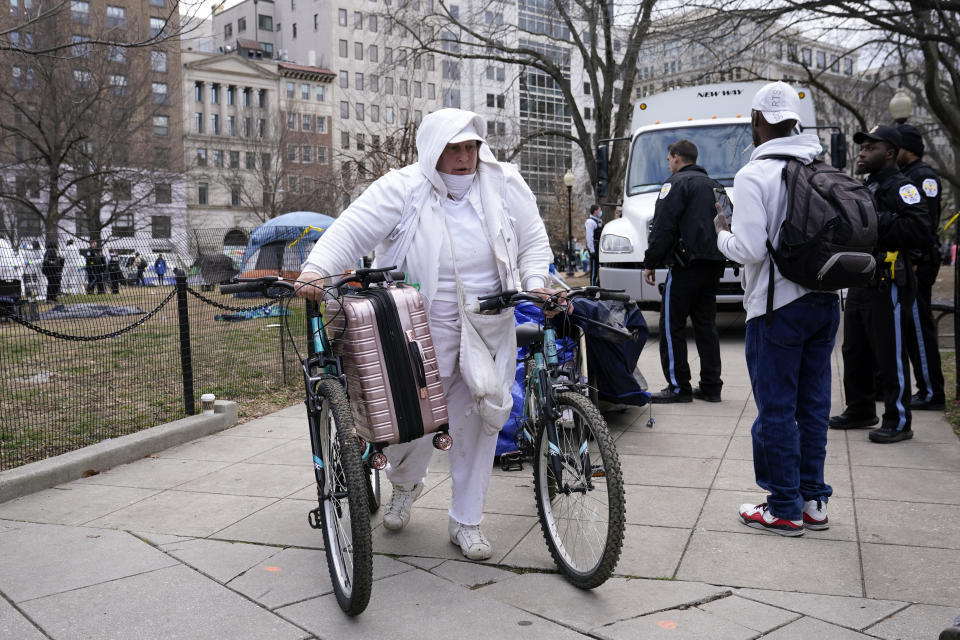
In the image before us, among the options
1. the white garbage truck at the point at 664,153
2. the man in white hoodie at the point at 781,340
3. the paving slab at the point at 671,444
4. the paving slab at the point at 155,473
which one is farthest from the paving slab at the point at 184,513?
the white garbage truck at the point at 664,153

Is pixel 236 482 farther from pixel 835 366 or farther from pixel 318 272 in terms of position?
pixel 835 366

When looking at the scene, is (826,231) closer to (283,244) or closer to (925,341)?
(925,341)

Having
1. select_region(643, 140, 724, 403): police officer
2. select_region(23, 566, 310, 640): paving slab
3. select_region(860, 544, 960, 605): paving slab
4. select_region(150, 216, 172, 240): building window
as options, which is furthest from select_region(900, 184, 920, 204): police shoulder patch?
select_region(150, 216, 172, 240): building window

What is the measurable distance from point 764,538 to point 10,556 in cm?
352

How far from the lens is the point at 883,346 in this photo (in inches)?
225

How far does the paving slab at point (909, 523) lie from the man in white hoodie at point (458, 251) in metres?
1.85

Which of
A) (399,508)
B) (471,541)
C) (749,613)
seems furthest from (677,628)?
(399,508)

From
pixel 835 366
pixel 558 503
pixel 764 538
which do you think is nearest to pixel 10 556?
pixel 558 503

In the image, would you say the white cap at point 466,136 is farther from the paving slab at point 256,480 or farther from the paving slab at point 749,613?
the paving slab at point 256,480

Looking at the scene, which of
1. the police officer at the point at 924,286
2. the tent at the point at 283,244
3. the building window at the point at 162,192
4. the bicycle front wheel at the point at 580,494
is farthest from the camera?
the building window at the point at 162,192

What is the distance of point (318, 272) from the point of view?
Result: 3.69m

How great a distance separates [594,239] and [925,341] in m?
11.6

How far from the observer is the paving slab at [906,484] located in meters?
4.57

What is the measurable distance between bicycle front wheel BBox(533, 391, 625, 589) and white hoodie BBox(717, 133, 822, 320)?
115 cm
